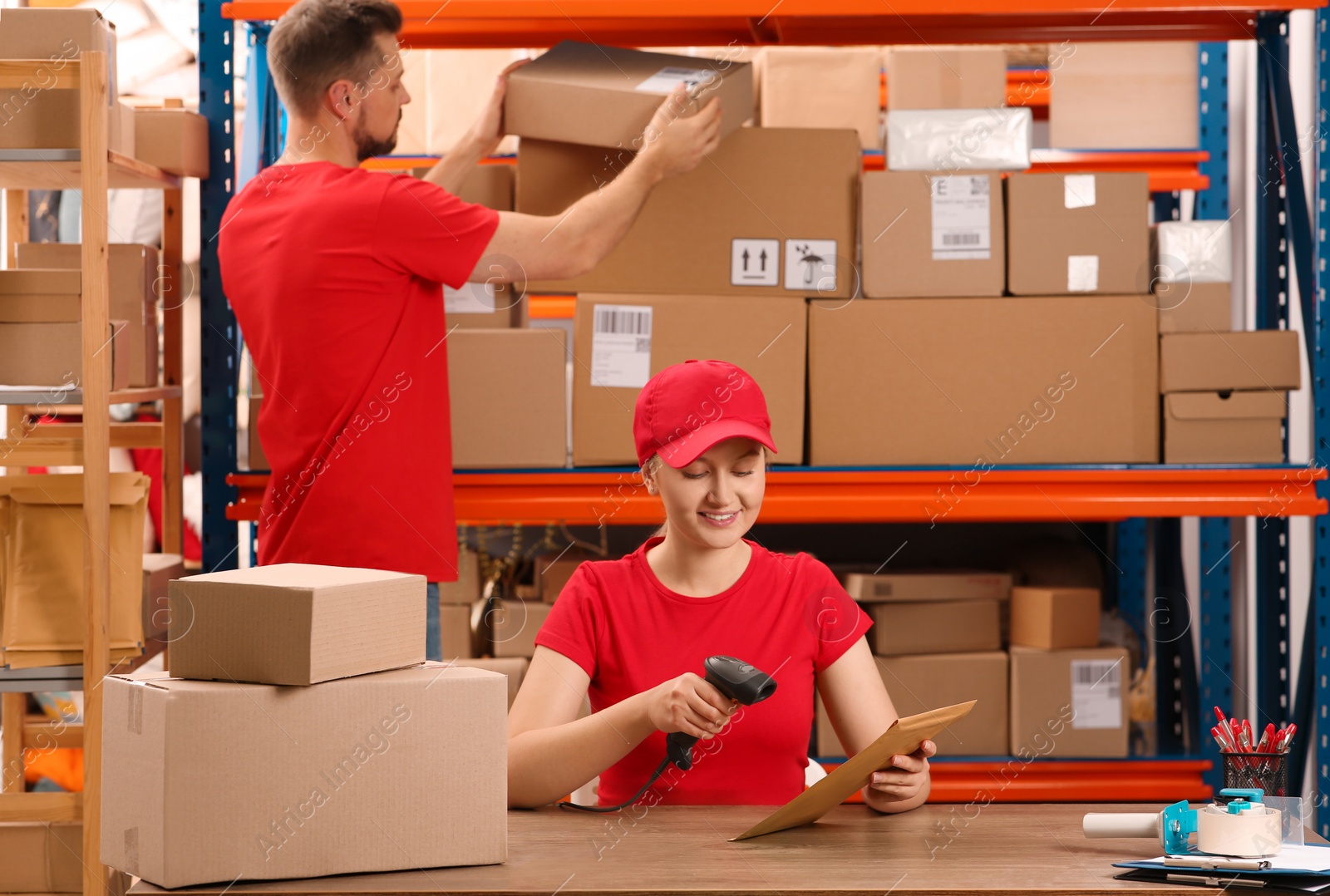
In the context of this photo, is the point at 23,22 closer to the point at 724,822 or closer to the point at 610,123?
the point at 610,123

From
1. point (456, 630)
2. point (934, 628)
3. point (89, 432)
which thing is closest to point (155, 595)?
point (89, 432)

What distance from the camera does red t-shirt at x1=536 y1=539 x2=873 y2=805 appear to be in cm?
150

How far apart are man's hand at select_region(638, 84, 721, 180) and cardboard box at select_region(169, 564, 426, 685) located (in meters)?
1.23

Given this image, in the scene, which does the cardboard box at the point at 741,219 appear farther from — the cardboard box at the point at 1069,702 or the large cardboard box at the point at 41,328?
the cardboard box at the point at 1069,702

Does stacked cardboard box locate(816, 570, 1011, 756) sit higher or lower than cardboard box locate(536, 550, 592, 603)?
lower

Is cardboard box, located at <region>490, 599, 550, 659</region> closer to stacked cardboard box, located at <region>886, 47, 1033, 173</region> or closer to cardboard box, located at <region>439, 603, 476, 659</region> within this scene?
cardboard box, located at <region>439, 603, 476, 659</region>

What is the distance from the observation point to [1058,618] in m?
2.68

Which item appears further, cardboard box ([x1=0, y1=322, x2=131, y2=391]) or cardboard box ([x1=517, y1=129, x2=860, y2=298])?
cardboard box ([x1=517, y1=129, x2=860, y2=298])

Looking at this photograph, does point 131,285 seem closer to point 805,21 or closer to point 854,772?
point 805,21

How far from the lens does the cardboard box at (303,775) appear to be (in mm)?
1026

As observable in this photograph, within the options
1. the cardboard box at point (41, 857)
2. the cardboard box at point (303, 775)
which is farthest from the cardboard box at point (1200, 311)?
the cardboard box at point (41, 857)

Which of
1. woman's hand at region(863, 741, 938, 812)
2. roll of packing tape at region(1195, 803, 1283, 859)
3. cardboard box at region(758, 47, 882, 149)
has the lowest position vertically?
woman's hand at region(863, 741, 938, 812)

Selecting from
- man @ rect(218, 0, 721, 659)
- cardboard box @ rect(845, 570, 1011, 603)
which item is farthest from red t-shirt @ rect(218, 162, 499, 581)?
cardboard box @ rect(845, 570, 1011, 603)

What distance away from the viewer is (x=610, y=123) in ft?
7.46
